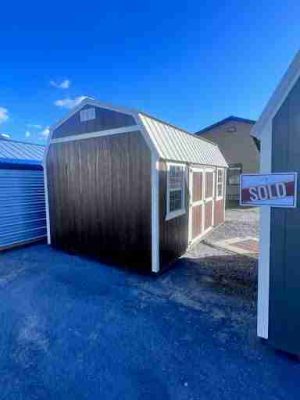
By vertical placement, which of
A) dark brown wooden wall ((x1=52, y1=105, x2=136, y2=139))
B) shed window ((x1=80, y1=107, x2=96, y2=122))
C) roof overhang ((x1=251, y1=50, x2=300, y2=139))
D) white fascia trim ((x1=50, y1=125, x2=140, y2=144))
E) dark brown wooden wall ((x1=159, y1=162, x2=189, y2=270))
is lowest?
dark brown wooden wall ((x1=159, y1=162, x2=189, y2=270))

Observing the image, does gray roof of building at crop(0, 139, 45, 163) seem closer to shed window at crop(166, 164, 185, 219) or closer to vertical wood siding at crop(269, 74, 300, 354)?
shed window at crop(166, 164, 185, 219)

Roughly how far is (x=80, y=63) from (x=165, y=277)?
9.69 m

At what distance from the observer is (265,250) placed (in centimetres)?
291

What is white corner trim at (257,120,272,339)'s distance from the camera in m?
2.77

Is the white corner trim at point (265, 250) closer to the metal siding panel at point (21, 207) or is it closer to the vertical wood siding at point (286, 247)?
the vertical wood siding at point (286, 247)

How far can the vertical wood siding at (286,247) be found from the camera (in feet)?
8.62

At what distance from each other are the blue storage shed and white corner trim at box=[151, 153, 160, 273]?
17.1 feet

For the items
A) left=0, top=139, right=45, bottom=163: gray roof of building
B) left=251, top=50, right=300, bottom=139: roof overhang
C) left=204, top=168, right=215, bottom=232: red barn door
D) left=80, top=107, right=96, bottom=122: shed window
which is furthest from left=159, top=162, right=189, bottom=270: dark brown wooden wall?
left=0, top=139, right=45, bottom=163: gray roof of building

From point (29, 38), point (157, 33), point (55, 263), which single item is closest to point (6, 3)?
point (29, 38)

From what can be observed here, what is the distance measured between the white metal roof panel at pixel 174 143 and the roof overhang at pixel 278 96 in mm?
2464

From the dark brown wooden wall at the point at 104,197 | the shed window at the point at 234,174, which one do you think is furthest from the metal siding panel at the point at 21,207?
the shed window at the point at 234,174

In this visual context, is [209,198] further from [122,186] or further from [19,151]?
[19,151]

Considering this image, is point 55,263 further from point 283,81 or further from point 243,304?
point 283,81

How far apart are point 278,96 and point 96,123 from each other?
174 inches
